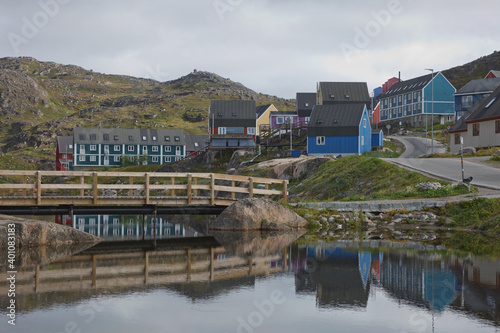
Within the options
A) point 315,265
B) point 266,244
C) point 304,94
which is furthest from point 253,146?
point 315,265

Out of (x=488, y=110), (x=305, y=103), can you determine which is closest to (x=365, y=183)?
(x=488, y=110)

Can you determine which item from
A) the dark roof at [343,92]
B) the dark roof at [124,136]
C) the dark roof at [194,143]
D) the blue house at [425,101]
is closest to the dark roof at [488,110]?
the dark roof at [343,92]

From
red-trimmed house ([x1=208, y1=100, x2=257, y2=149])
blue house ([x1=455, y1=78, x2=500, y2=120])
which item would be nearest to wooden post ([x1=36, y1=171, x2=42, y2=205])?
red-trimmed house ([x1=208, y1=100, x2=257, y2=149])

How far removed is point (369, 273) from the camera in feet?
57.1

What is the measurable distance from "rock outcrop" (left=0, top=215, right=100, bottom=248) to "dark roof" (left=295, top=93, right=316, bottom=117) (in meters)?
90.0

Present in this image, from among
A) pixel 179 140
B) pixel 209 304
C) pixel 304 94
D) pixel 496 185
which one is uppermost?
pixel 304 94

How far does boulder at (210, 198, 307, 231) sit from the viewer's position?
1107 inches

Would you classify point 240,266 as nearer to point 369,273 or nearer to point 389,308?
point 369,273

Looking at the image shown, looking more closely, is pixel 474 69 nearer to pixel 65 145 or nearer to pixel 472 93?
pixel 472 93

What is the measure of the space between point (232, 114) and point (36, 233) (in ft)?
258

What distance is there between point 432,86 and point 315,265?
309 feet

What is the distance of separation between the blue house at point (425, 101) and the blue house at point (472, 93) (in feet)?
23.8

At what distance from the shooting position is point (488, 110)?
5597 cm

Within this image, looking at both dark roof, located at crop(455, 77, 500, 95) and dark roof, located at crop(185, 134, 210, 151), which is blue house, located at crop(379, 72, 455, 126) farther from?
dark roof, located at crop(185, 134, 210, 151)
